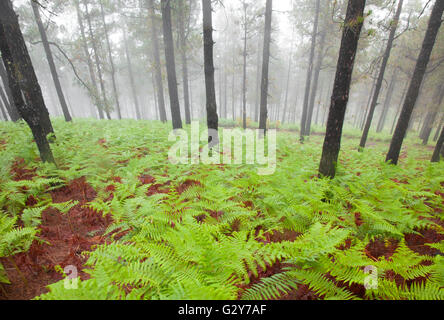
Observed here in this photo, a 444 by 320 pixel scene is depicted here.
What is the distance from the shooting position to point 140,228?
9.86 feet

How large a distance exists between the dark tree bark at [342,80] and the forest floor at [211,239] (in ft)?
2.50

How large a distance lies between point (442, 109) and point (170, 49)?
24805mm

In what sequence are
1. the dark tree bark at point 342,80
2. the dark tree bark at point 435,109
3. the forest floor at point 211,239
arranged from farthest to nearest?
the dark tree bark at point 435,109
the dark tree bark at point 342,80
the forest floor at point 211,239

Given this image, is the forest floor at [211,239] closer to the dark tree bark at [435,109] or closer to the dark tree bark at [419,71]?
the dark tree bark at [419,71]

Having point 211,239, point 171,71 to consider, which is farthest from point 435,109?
point 211,239

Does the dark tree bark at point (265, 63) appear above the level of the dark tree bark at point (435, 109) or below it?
above

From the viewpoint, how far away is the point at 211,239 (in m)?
2.24

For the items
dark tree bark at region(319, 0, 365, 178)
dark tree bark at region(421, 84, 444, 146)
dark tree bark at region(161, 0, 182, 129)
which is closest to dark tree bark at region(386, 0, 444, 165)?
dark tree bark at region(319, 0, 365, 178)

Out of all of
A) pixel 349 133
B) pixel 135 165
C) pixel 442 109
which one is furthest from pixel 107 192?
pixel 442 109

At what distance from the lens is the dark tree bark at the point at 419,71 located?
6008mm

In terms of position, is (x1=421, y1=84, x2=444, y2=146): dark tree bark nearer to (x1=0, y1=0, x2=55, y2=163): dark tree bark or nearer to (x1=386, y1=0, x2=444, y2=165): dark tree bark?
(x1=386, y1=0, x2=444, y2=165): dark tree bark

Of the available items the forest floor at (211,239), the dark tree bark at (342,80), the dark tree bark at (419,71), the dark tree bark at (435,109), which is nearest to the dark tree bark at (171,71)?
the forest floor at (211,239)

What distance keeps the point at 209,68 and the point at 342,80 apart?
408 centimetres

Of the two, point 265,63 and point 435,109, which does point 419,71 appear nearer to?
point 265,63
